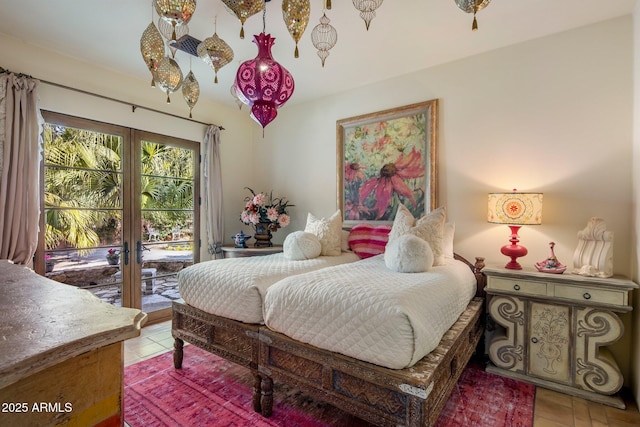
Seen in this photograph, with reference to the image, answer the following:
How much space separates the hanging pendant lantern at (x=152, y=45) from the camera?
1750 millimetres

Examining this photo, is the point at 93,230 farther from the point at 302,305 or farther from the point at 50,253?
the point at 302,305

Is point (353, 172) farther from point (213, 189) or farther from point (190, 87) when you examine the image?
point (190, 87)

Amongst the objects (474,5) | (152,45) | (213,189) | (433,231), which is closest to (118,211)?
(213,189)

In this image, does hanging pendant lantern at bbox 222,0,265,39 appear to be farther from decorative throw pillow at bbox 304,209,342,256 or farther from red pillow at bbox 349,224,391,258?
red pillow at bbox 349,224,391,258

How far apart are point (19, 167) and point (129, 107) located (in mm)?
1163

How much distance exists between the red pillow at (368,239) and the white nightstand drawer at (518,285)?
3.36 ft

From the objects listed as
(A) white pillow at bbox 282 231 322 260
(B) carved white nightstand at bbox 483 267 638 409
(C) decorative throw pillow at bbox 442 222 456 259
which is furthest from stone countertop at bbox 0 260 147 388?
(B) carved white nightstand at bbox 483 267 638 409

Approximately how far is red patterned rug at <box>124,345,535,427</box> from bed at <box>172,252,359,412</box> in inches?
6.5

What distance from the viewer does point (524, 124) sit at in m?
2.59

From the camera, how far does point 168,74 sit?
1899mm

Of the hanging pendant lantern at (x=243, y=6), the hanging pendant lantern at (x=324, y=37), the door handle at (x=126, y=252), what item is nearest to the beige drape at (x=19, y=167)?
the door handle at (x=126, y=252)

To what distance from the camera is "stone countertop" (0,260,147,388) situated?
635 millimetres

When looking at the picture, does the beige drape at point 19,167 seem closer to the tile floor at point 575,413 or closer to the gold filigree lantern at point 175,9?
the gold filigree lantern at point 175,9

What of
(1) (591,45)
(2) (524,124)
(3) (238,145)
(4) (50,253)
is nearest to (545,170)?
(2) (524,124)
